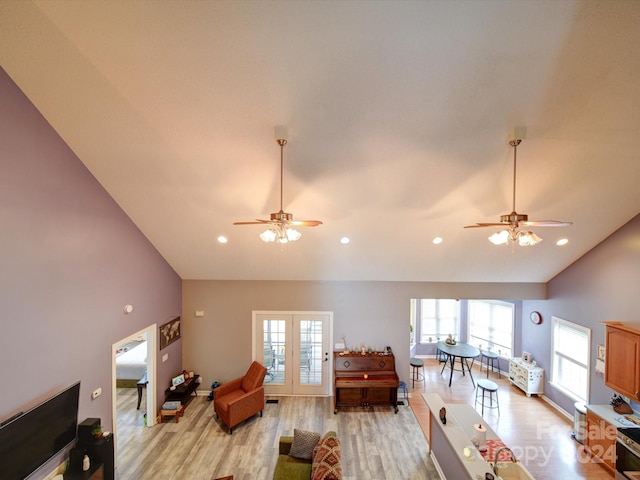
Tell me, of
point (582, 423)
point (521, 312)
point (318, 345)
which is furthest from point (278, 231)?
point (521, 312)

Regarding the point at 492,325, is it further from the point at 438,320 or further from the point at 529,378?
the point at 529,378

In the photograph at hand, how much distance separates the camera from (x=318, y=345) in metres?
6.87

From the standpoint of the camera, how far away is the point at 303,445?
4.17 meters

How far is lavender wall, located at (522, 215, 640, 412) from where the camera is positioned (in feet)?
15.8

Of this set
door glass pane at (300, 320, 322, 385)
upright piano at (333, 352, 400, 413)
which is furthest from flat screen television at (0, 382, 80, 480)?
upright piano at (333, 352, 400, 413)

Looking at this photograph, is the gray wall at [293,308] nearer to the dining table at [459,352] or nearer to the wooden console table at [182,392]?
the wooden console table at [182,392]

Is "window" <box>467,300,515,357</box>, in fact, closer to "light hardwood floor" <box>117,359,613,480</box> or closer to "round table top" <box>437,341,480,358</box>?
"round table top" <box>437,341,480,358</box>

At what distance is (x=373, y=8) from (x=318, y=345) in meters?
6.36

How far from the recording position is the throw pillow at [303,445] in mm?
4137

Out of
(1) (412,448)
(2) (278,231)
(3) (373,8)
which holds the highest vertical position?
(3) (373,8)

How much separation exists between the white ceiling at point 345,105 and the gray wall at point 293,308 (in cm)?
227

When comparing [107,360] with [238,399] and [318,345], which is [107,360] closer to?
[238,399]

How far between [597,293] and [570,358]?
1720 millimetres

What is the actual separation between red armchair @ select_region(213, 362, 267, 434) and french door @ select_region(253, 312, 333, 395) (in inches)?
27.9
